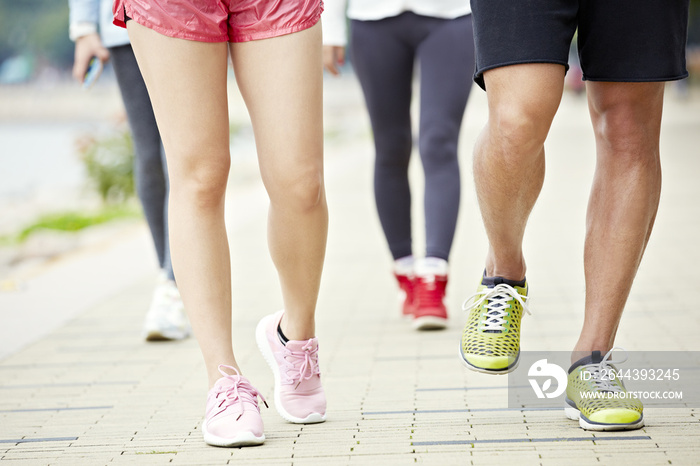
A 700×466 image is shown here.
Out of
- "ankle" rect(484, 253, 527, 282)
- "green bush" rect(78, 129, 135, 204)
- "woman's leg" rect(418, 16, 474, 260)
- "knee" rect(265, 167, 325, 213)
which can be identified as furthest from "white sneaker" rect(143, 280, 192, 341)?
"green bush" rect(78, 129, 135, 204)

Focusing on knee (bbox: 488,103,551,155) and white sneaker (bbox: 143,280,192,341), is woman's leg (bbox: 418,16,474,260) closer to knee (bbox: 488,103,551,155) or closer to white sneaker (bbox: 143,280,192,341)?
white sneaker (bbox: 143,280,192,341)

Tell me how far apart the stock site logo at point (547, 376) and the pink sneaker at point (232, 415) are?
859 millimetres

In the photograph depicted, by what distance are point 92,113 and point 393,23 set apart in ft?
202

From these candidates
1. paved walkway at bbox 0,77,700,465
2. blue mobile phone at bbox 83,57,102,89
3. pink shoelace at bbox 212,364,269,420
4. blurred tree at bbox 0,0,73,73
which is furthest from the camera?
blurred tree at bbox 0,0,73,73

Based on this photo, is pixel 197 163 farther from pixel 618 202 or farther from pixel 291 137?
pixel 618 202

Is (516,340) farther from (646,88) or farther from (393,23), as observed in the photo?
(393,23)

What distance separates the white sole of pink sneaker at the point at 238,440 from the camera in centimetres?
228

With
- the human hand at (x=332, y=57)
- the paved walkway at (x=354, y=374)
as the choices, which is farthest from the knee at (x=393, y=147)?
the paved walkway at (x=354, y=374)

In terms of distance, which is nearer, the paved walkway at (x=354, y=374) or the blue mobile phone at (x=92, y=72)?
the paved walkway at (x=354, y=374)

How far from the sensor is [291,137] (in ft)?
7.59

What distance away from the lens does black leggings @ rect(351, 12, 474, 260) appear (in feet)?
12.5

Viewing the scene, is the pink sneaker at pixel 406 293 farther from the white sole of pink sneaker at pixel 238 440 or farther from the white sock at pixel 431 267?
the white sole of pink sneaker at pixel 238 440

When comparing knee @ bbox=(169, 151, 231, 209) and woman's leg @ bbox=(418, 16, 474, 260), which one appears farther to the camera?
woman's leg @ bbox=(418, 16, 474, 260)

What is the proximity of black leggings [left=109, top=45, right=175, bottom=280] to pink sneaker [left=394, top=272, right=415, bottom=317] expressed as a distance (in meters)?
1.00
